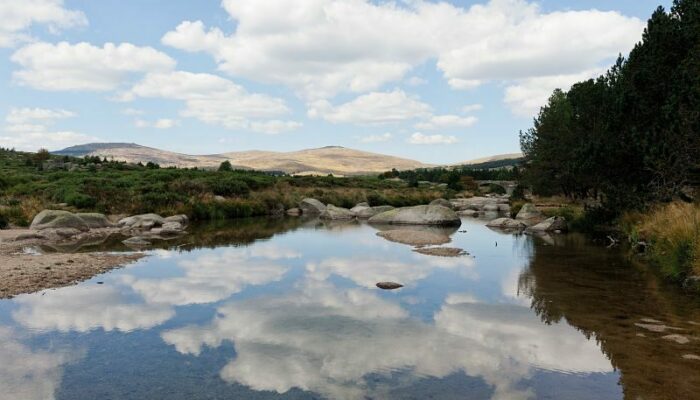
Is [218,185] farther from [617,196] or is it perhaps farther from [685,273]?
[685,273]

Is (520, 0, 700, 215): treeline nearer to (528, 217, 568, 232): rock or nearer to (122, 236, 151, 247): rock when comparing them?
(528, 217, 568, 232): rock

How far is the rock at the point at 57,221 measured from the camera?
85.9 ft

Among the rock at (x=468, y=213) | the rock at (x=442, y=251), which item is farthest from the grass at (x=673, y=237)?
the rock at (x=468, y=213)

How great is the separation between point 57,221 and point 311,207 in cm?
2344

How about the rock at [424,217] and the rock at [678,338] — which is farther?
the rock at [424,217]

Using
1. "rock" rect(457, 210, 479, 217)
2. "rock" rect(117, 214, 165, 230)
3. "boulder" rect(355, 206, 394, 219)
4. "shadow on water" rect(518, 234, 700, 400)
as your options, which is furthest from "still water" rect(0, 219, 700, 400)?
"rock" rect(457, 210, 479, 217)

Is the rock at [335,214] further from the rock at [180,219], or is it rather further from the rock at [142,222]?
the rock at [142,222]

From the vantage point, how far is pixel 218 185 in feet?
150

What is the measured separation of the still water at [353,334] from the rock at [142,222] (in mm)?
12561

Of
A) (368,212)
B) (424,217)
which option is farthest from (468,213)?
(424,217)

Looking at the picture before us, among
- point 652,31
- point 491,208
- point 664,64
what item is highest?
point 652,31

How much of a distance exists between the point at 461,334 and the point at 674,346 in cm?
373

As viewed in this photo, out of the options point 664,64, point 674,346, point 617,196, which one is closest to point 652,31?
point 664,64

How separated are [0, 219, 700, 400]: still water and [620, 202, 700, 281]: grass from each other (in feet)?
2.85
